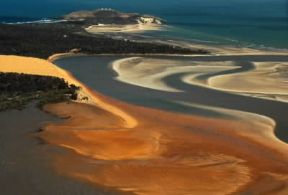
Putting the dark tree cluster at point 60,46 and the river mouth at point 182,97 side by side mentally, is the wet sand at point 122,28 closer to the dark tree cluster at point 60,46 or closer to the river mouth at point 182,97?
the dark tree cluster at point 60,46

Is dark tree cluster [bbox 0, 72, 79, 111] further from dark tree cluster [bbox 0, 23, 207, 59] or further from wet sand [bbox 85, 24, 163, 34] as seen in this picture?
wet sand [bbox 85, 24, 163, 34]

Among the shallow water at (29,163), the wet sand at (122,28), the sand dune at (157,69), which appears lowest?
the wet sand at (122,28)

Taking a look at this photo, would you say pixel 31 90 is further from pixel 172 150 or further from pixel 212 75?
pixel 172 150

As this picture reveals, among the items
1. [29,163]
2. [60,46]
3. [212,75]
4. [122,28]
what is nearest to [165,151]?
[29,163]

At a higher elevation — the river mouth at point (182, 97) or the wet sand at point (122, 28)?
the river mouth at point (182, 97)

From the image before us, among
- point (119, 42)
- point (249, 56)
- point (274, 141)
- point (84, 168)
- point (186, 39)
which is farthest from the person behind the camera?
point (186, 39)

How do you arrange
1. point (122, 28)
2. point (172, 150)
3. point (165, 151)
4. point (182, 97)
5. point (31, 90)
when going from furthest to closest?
point (122, 28)
point (31, 90)
point (182, 97)
point (172, 150)
point (165, 151)

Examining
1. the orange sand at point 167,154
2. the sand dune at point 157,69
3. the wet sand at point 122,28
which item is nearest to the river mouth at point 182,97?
the sand dune at point 157,69

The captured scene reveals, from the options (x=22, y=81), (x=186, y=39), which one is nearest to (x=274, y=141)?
(x=22, y=81)

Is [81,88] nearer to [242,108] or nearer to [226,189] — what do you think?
[242,108]
